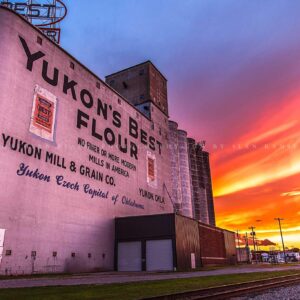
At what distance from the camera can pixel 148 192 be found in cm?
4709

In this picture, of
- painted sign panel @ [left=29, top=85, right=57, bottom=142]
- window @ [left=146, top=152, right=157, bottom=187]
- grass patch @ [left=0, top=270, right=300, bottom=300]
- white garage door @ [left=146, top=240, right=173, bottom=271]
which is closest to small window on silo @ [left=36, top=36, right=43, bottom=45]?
painted sign panel @ [left=29, top=85, right=57, bottom=142]

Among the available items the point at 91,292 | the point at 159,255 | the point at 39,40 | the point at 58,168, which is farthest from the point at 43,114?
the point at 91,292

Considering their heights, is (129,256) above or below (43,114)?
below

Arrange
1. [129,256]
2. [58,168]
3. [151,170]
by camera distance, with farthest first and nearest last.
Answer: [151,170]
[129,256]
[58,168]

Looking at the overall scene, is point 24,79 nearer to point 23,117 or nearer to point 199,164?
point 23,117

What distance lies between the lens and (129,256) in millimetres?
37406

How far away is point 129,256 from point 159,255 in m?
3.77

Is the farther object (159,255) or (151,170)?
(151,170)

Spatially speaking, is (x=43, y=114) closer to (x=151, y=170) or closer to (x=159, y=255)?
(x=159, y=255)

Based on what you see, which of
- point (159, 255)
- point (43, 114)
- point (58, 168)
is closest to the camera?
point (43, 114)

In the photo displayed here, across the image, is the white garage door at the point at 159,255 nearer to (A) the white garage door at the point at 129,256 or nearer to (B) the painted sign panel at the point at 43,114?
(A) the white garage door at the point at 129,256

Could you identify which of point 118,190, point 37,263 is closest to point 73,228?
point 37,263

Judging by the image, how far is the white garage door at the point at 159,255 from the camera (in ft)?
116

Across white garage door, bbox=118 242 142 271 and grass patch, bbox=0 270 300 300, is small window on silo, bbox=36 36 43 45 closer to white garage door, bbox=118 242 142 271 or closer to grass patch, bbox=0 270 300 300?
white garage door, bbox=118 242 142 271
